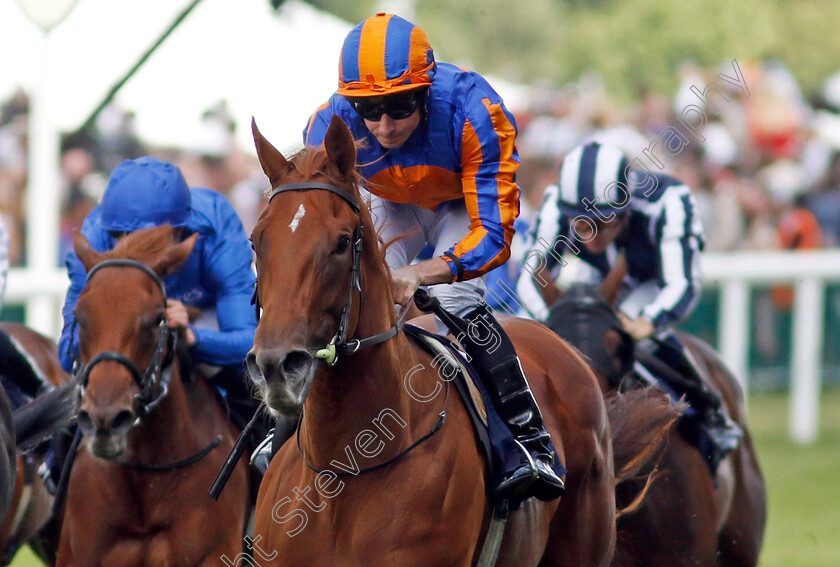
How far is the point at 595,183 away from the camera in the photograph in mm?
5801

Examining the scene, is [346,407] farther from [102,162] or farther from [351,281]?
[102,162]

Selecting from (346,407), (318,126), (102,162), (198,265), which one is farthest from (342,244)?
(102,162)

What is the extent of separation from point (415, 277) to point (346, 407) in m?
0.43

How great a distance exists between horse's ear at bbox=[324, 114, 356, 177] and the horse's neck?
293 millimetres

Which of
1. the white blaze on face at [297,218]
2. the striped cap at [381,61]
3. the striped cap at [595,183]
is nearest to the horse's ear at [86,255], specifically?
the striped cap at [381,61]

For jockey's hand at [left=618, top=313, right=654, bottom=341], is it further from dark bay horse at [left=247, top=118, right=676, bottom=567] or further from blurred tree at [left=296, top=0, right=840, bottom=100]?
blurred tree at [left=296, top=0, right=840, bottom=100]

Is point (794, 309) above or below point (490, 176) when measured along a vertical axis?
below

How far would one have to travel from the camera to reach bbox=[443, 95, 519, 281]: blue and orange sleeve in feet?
12.9

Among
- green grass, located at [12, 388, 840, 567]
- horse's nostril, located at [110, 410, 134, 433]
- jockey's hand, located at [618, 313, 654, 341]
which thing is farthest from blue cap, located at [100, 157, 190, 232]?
green grass, located at [12, 388, 840, 567]

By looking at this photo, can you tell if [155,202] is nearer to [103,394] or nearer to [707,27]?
[103,394]

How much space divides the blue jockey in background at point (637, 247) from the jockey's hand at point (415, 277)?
2.02 meters

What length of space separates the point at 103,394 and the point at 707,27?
28.9m

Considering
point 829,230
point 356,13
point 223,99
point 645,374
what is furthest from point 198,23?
point 356,13

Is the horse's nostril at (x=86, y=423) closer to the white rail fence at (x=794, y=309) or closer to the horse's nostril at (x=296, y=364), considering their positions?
the horse's nostril at (x=296, y=364)
